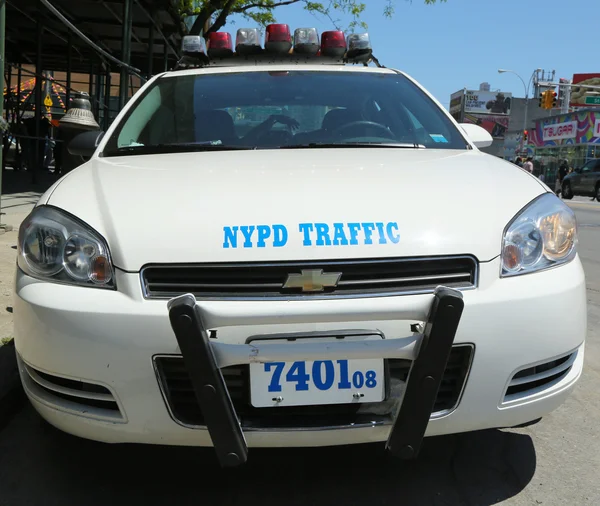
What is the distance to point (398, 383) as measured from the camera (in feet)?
6.31

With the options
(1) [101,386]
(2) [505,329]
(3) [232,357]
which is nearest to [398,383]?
(2) [505,329]

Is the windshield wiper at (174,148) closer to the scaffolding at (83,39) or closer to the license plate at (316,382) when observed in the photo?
the license plate at (316,382)

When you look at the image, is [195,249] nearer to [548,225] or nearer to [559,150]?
[548,225]

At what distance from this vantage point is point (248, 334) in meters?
1.85

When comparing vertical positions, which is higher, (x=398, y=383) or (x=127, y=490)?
(x=398, y=383)

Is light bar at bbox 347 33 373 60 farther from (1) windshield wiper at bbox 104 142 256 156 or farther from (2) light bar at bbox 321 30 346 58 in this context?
(1) windshield wiper at bbox 104 142 256 156

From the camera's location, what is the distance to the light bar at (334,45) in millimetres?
4438

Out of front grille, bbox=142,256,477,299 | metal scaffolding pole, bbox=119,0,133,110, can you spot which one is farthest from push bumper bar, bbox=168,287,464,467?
metal scaffolding pole, bbox=119,0,133,110

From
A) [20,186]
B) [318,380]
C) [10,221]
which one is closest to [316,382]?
[318,380]

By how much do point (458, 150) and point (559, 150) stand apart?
54570 millimetres

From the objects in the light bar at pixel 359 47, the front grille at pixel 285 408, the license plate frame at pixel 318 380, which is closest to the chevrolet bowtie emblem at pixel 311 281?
the license plate frame at pixel 318 380

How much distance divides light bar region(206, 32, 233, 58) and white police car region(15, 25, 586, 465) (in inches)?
95.0

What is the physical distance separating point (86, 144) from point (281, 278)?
168cm

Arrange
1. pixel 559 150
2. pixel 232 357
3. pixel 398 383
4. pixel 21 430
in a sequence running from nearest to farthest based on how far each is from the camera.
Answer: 1. pixel 232 357
2. pixel 398 383
3. pixel 21 430
4. pixel 559 150
